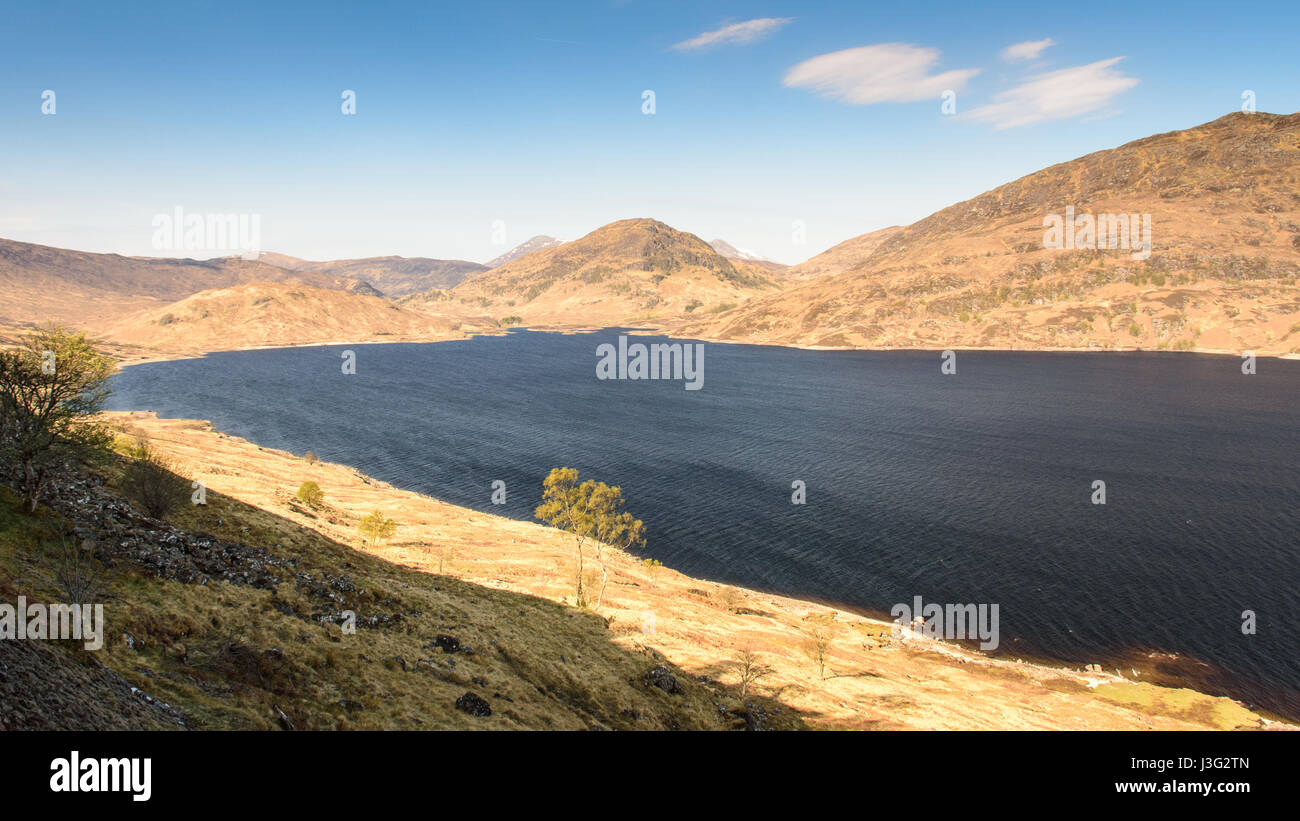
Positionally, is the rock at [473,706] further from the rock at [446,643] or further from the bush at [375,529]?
the bush at [375,529]

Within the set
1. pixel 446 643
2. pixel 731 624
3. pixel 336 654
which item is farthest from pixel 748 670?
pixel 336 654

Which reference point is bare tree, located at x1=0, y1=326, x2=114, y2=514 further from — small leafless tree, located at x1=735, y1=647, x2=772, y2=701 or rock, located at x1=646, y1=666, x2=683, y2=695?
small leafless tree, located at x1=735, y1=647, x2=772, y2=701

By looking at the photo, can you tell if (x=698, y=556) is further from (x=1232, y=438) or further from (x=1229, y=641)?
(x=1232, y=438)

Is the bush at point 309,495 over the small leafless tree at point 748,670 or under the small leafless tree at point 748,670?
over

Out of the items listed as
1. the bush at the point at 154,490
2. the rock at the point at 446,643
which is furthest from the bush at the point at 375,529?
the rock at the point at 446,643

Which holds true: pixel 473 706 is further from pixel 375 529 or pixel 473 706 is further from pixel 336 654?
pixel 375 529
